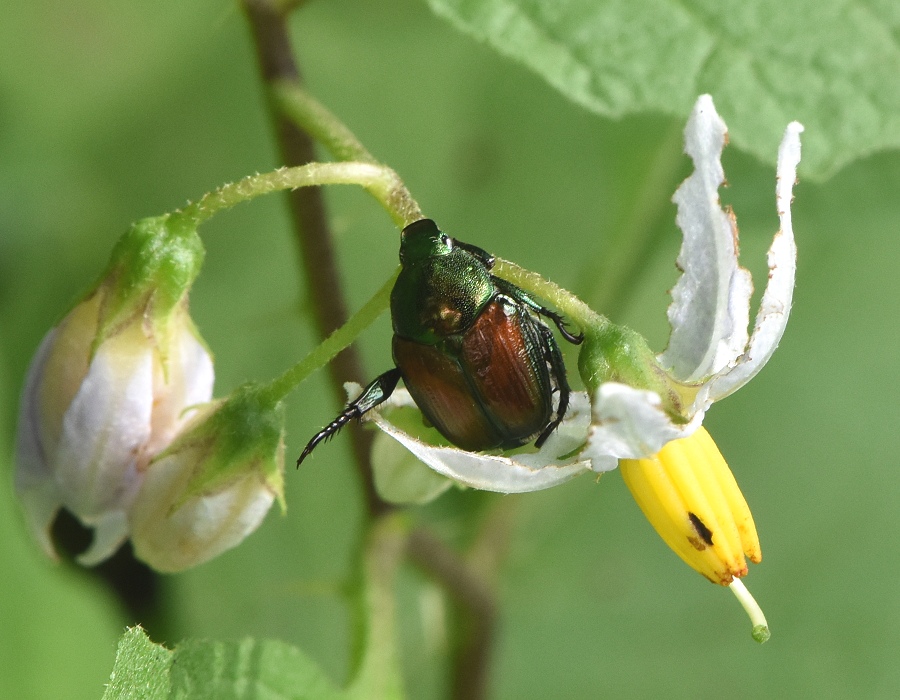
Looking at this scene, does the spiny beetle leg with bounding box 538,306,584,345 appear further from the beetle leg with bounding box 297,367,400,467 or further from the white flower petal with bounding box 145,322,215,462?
the white flower petal with bounding box 145,322,215,462

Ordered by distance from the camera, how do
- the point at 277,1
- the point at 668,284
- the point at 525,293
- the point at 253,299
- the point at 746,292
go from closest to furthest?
the point at 746,292 → the point at 525,293 → the point at 277,1 → the point at 668,284 → the point at 253,299

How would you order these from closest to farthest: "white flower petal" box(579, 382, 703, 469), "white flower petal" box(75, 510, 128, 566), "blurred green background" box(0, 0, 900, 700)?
1. "white flower petal" box(579, 382, 703, 469)
2. "white flower petal" box(75, 510, 128, 566)
3. "blurred green background" box(0, 0, 900, 700)

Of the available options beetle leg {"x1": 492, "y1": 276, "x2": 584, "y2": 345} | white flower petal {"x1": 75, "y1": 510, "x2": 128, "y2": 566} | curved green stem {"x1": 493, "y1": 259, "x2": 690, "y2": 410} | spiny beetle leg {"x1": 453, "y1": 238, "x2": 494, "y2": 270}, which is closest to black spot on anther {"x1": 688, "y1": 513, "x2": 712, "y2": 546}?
curved green stem {"x1": 493, "y1": 259, "x2": 690, "y2": 410}

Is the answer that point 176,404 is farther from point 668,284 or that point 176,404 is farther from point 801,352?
point 801,352

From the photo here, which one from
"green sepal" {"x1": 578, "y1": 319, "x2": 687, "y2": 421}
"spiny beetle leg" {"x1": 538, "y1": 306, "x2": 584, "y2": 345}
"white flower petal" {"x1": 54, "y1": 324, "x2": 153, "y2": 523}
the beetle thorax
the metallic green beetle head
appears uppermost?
the metallic green beetle head

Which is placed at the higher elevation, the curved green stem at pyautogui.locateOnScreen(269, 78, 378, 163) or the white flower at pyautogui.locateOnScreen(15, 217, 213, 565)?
the curved green stem at pyautogui.locateOnScreen(269, 78, 378, 163)

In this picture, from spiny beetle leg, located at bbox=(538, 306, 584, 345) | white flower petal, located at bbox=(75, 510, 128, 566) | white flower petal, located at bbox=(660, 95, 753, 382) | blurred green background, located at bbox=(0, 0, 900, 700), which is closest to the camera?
white flower petal, located at bbox=(660, 95, 753, 382)

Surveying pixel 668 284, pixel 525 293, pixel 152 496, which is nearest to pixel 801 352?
pixel 668 284
